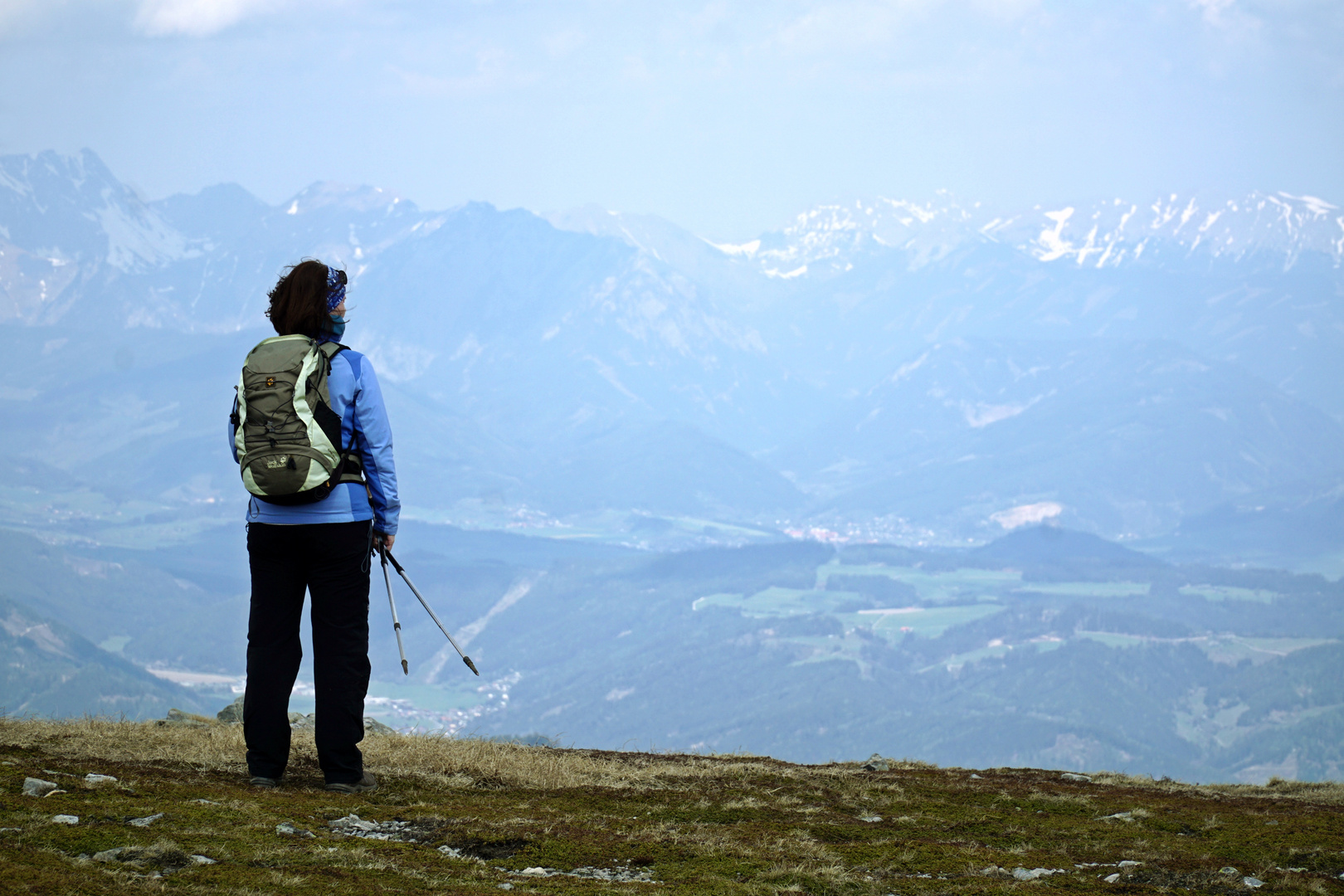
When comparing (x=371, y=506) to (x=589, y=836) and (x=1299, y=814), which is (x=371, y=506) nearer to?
(x=589, y=836)

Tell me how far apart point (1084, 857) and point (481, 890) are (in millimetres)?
4582

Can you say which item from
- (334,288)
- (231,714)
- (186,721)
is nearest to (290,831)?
(334,288)

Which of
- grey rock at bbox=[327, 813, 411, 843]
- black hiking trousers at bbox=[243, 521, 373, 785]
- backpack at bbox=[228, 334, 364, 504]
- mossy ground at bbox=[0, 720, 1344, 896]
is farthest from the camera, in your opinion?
black hiking trousers at bbox=[243, 521, 373, 785]

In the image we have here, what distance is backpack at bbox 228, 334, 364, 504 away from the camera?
8.27 metres

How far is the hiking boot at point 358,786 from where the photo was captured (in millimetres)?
9125

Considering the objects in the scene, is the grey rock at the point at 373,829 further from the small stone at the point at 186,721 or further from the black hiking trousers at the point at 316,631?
the small stone at the point at 186,721

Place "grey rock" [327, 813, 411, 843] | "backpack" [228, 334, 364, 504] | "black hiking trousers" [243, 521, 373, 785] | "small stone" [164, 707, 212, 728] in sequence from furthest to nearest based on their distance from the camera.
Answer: "small stone" [164, 707, 212, 728]
"black hiking trousers" [243, 521, 373, 785]
"backpack" [228, 334, 364, 504]
"grey rock" [327, 813, 411, 843]

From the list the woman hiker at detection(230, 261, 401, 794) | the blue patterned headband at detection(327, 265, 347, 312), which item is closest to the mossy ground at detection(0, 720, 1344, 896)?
the woman hiker at detection(230, 261, 401, 794)

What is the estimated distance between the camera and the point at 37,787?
7.83m

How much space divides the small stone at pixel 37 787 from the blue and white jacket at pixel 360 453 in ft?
7.32

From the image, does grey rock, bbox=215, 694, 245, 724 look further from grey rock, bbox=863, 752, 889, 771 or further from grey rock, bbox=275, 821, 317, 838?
grey rock, bbox=275, 821, 317, 838

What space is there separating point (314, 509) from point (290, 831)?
2.32 meters

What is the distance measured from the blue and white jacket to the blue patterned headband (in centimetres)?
48

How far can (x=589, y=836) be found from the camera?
8.08 meters
